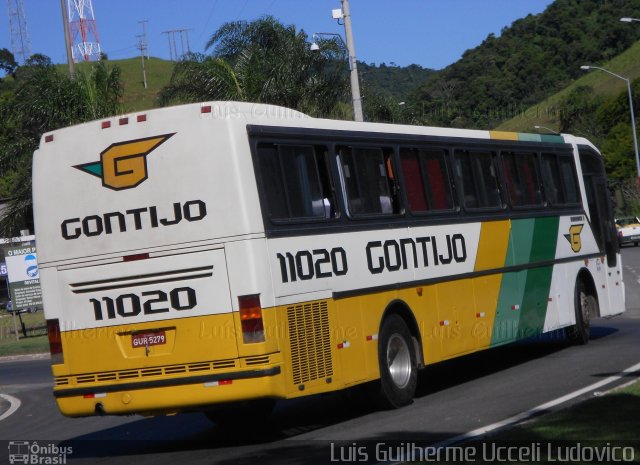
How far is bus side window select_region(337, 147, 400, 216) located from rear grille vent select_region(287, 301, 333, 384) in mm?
1563

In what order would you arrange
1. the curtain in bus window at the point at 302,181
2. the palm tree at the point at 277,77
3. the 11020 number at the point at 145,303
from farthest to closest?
the palm tree at the point at 277,77 → the curtain in bus window at the point at 302,181 → the 11020 number at the point at 145,303

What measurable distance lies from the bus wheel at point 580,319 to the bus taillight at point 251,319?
8.81m

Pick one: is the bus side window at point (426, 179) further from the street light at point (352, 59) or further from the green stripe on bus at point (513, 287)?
the street light at point (352, 59)

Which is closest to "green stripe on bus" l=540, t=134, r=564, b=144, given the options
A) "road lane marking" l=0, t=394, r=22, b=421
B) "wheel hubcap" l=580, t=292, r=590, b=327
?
"wheel hubcap" l=580, t=292, r=590, b=327

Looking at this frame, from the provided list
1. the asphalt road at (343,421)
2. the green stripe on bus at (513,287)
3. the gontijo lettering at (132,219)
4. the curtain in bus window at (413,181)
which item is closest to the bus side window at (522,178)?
the green stripe on bus at (513,287)

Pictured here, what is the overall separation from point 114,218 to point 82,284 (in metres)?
0.81

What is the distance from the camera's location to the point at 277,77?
33.6 m

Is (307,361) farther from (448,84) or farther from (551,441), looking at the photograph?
(448,84)

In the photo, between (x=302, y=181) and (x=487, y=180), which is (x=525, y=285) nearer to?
(x=487, y=180)

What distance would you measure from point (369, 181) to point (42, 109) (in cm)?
2357

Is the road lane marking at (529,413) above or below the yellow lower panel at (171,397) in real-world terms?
below

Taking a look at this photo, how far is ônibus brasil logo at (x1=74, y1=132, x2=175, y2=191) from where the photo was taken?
1081cm

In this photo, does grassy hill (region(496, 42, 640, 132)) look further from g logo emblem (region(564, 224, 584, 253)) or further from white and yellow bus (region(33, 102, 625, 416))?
white and yellow bus (region(33, 102, 625, 416))

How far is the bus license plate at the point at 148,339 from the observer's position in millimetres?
10586
